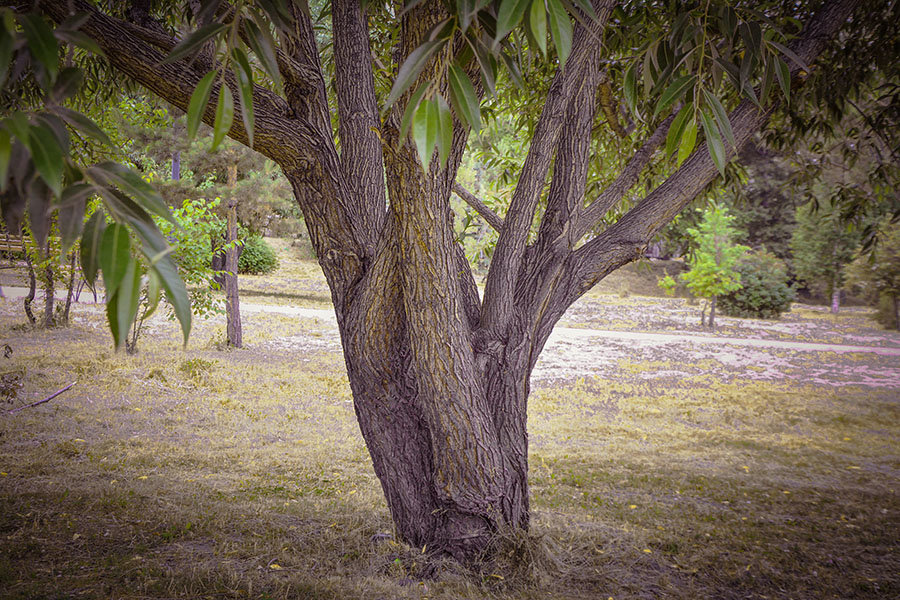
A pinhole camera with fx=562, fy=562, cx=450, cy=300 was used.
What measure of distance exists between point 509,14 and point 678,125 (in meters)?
0.60

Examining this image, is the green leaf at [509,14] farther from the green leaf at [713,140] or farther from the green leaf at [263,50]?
the green leaf at [713,140]

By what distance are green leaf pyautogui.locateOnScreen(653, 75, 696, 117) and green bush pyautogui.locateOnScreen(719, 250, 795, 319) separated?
2138 cm

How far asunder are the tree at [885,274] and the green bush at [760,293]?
3.31m

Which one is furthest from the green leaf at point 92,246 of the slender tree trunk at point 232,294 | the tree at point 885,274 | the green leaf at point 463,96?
the tree at point 885,274

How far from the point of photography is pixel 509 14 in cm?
102

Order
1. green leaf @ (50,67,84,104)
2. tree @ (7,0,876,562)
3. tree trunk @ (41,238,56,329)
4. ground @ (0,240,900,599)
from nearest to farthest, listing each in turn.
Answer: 1. green leaf @ (50,67,84,104)
2. tree @ (7,0,876,562)
3. ground @ (0,240,900,599)
4. tree trunk @ (41,238,56,329)

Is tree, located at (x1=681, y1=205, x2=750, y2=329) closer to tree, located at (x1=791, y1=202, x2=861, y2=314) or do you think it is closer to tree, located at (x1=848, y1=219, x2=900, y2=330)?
tree, located at (x1=848, y1=219, x2=900, y2=330)

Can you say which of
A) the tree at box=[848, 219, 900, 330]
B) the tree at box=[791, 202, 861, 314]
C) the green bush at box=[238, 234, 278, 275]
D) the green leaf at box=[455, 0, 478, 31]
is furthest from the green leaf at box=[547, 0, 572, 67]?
the green bush at box=[238, 234, 278, 275]

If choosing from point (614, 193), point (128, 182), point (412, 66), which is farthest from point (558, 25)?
point (614, 193)

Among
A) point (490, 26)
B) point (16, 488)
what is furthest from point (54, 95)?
point (16, 488)

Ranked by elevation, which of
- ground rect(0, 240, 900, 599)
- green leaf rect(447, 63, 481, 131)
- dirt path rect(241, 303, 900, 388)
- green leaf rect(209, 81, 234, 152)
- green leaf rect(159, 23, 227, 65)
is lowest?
ground rect(0, 240, 900, 599)

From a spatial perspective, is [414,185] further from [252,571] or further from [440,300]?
[252,571]

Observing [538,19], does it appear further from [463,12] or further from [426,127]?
[426,127]

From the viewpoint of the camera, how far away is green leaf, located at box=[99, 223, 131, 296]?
79cm
